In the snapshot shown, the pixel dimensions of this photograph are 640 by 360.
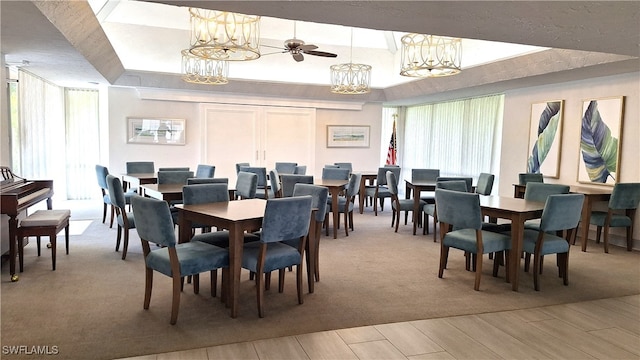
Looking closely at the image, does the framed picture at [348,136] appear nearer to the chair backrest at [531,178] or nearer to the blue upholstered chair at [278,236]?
the chair backrest at [531,178]

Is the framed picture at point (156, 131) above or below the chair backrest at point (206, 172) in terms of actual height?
above

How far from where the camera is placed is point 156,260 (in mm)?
3293

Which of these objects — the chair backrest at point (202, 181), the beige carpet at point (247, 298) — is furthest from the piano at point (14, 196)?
the chair backrest at point (202, 181)

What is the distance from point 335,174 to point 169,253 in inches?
185

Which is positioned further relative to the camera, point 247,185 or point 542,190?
point 247,185

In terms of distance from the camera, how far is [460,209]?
4.17m

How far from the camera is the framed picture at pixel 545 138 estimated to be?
7.17 meters

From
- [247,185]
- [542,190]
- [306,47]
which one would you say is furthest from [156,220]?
[542,190]

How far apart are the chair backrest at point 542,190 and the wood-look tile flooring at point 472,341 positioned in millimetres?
1901

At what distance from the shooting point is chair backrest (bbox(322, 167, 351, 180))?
747 cm

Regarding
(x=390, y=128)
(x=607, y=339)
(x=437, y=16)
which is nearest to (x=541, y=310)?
(x=607, y=339)

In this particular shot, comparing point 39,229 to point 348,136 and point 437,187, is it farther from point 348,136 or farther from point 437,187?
point 348,136

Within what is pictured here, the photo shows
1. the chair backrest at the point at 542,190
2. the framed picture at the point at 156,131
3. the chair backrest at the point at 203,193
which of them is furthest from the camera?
the framed picture at the point at 156,131

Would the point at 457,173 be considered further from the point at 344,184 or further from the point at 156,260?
the point at 156,260
